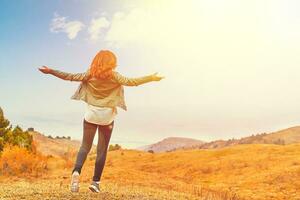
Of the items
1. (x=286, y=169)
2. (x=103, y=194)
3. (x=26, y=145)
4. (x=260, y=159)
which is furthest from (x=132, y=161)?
(x=103, y=194)

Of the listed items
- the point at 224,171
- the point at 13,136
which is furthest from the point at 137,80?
the point at 13,136

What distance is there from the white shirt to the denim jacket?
76 mm

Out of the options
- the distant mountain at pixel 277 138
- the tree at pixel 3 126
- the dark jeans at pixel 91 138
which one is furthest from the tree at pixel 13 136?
the distant mountain at pixel 277 138

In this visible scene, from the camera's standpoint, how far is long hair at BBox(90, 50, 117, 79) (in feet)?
27.0

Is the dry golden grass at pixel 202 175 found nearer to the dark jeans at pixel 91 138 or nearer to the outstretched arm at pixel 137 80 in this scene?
the dark jeans at pixel 91 138

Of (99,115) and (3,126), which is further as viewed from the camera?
(3,126)

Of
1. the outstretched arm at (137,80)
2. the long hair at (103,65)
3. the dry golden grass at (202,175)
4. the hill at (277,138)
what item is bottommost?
the dry golden grass at (202,175)

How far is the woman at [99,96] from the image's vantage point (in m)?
8.18

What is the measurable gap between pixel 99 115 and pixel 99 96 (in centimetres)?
37

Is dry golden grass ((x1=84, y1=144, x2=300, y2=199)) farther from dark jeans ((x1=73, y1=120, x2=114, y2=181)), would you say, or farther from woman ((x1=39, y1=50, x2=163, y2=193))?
woman ((x1=39, y1=50, x2=163, y2=193))

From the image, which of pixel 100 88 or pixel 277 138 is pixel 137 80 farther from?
pixel 277 138

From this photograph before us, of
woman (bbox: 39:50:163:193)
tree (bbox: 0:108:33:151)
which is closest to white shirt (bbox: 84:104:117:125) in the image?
woman (bbox: 39:50:163:193)

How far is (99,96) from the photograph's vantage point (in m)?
8.30

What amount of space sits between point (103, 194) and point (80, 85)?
6.79 feet
